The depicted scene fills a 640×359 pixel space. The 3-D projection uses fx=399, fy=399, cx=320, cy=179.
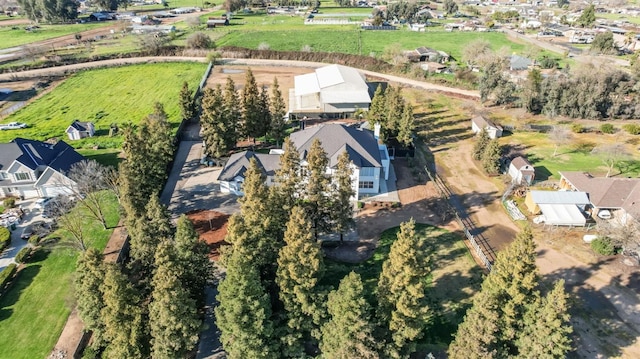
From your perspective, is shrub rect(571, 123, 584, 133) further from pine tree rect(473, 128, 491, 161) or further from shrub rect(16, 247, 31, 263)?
shrub rect(16, 247, 31, 263)

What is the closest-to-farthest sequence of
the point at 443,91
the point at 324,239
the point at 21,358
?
the point at 21,358, the point at 324,239, the point at 443,91

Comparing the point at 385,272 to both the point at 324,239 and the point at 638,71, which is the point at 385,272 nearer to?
the point at 324,239

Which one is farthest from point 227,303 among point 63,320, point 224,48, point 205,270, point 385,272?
point 224,48

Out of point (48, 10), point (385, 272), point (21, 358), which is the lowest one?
point (21, 358)

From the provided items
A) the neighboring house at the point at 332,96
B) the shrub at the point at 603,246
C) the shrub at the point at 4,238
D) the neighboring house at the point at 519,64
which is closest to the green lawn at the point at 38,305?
the shrub at the point at 4,238

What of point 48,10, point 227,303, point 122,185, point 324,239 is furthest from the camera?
point 48,10

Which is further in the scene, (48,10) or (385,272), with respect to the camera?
(48,10)

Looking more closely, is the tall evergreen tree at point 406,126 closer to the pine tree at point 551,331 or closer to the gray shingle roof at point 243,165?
the gray shingle roof at point 243,165

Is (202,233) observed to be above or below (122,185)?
below
